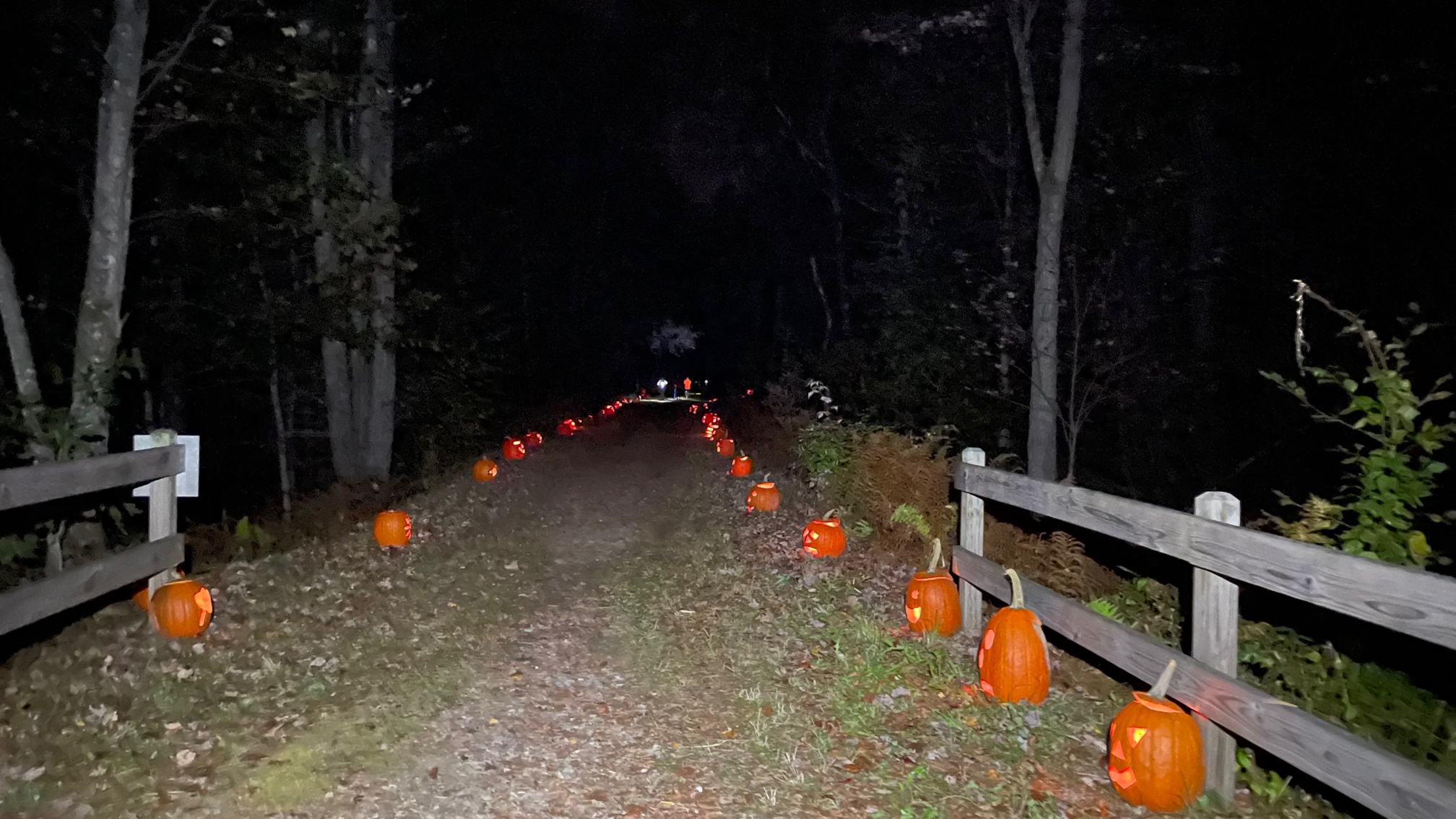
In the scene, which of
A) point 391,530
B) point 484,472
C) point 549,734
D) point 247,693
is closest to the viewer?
point 549,734

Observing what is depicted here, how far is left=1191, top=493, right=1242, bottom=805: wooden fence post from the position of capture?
450 centimetres

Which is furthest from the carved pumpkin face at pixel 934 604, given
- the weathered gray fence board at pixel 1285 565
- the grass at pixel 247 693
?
the grass at pixel 247 693

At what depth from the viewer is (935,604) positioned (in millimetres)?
6926

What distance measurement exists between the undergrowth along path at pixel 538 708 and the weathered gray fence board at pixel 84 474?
111 centimetres

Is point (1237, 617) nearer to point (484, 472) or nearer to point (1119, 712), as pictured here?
point (1119, 712)

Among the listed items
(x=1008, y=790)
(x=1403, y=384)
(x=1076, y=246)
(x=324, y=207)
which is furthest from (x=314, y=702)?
(x=1076, y=246)

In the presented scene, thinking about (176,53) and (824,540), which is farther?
(824,540)

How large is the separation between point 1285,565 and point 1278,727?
675mm

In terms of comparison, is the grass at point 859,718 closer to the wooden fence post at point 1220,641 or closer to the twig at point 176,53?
the wooden fence post at point 1220,641

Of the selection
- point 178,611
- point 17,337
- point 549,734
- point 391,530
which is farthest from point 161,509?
point 549,734

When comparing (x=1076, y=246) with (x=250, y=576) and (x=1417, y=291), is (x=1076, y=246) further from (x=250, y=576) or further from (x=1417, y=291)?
(x=250, y=576)

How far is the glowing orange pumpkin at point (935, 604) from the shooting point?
6.93 meters

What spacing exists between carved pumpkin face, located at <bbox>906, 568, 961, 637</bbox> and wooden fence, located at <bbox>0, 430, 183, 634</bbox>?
215 inches

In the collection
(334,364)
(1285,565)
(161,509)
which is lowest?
(161,509)
